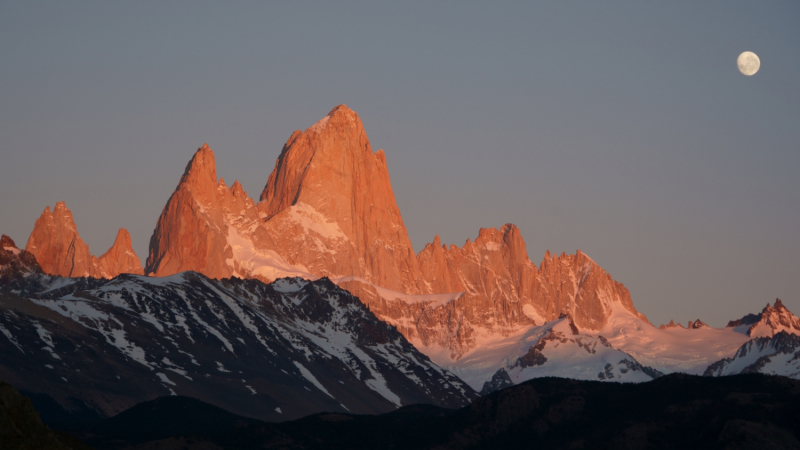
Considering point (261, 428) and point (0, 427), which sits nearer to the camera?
point (0, 427)

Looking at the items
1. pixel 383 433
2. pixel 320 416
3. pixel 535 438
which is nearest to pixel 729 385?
pixel 535 438

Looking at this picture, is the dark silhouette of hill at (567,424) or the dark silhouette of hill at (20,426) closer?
the dark silhouette of hill at (20,426)

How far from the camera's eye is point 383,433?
16888cm

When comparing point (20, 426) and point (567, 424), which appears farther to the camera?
point (567, 424)

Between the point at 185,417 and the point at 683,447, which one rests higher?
the point at 185,417

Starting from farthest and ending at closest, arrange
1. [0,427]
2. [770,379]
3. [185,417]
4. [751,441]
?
1. [185,417]
2. [770,379]
3. [751,441]
4. [0,427]

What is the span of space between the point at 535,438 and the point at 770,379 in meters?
34.2

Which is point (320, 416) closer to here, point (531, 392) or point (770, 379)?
point (531, 392)

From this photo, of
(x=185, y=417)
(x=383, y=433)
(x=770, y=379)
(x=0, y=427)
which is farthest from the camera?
(x=185, y=417)

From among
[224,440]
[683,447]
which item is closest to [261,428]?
[224,440]

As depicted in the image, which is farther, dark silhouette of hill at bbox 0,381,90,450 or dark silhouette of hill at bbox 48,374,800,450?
dark silhouette of hill at bbox 48,374,800,450

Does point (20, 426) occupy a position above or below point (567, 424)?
above

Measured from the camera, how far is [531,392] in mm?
170125

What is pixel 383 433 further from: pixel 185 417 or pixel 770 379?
pixel 770 379
